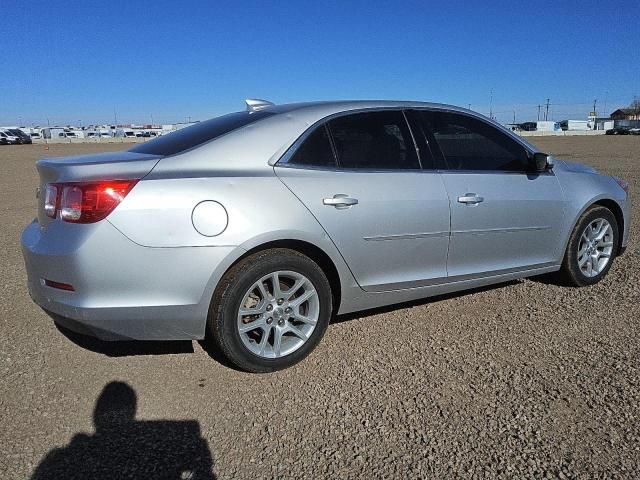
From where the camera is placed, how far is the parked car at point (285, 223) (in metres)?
2.78

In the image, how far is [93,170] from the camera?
112 inches

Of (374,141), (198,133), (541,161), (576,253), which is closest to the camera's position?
(198,133)

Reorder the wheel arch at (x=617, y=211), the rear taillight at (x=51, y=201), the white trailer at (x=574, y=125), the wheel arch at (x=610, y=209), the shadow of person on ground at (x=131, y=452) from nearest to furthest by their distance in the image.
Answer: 1. the shadow of person on ground at (x=131, y=452)
2. the rear taillight at (x=51, y=201)
3. the wheel arch at (x=610, y=209)
4. the wheel arch at (x=617, y=211)
5. the white trailer at (x=574, y=125)

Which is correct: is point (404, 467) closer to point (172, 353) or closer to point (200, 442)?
point (200, 442)

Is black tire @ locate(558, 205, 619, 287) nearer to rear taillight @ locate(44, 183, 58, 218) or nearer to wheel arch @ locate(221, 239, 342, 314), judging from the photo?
wheel arch @ locate(221, 239, 342, 314)

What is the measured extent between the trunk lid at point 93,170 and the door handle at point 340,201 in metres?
1.04

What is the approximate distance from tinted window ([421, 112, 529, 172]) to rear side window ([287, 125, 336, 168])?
101 cm

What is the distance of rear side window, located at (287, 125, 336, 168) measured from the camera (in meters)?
3.27

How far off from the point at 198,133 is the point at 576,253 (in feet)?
11.0

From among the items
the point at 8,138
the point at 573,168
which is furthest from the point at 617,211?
the point at 8,138

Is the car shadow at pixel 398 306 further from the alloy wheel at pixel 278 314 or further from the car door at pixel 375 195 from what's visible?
A: the alloy wheel at pixel 278 314

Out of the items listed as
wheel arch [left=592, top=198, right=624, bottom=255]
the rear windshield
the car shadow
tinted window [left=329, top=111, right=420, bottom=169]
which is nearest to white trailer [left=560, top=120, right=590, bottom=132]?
wheel arch [left=592, top=198, right=624, bottom=255]

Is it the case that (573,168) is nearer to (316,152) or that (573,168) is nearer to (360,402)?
(316,152)

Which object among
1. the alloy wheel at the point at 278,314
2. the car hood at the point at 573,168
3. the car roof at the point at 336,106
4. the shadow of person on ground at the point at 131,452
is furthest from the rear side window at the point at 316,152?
the car hood at the point at 573,168
